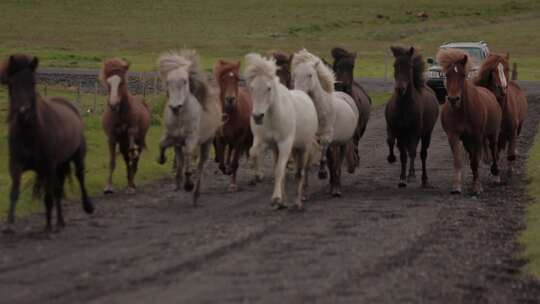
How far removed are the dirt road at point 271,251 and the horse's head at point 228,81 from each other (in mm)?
1384

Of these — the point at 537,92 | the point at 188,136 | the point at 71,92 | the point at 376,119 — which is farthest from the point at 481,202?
the point at 537,92

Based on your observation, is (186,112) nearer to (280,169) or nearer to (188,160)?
(188,160)

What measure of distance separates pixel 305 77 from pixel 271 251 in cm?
578

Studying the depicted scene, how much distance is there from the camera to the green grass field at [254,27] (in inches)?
2837

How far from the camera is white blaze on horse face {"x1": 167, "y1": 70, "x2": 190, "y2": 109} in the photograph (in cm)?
1777

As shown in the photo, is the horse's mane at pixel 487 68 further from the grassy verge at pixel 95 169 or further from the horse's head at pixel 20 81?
the horse's head at pixel 20 81

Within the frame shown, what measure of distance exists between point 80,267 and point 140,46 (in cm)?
6618

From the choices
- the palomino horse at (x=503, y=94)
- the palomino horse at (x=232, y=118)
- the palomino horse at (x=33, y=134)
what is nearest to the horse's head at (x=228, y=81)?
the palomino horse at (x=232, y=118)

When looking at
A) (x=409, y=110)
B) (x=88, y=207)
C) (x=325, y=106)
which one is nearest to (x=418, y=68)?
(x=409, y=110)

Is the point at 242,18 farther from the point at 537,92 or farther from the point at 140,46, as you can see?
→ the point at 537,92

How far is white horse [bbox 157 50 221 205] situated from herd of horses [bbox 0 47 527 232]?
0.6 inches

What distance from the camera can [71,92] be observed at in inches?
1519

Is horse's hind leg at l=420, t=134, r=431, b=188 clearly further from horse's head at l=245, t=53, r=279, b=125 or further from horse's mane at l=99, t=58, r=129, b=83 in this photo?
horse's mane at l=99, t=58, r=129, b=83

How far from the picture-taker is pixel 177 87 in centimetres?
1781
